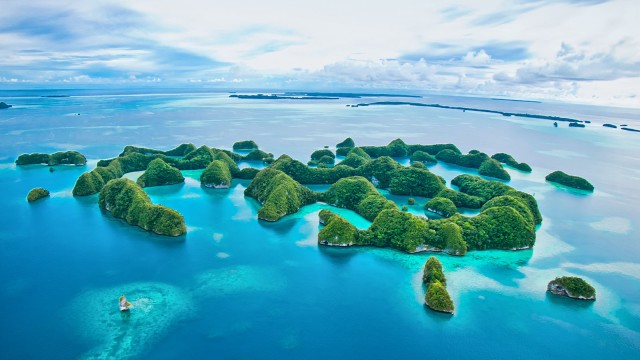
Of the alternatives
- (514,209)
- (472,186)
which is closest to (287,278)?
(514,209)

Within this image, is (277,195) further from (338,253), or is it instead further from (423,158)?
(423,158)

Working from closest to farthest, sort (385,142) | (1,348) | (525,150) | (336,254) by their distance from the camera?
(1,348)
(336,254)
(525,150)
(385,142)

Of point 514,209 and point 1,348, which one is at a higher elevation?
point 514,209

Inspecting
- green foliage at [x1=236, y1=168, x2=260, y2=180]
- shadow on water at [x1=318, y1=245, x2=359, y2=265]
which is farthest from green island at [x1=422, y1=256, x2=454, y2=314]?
green foliage at [x1=236, y1=168, x2=260, y2=180]

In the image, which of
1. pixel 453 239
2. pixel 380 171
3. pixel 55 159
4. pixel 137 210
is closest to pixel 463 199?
pixel 380 171

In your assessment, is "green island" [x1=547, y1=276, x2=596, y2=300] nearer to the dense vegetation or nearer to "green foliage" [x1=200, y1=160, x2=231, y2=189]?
the dense vegetation

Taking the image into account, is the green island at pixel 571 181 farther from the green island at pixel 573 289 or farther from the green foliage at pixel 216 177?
the green foliage at pixel 216 177

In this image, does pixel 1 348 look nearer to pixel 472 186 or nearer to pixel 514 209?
pixel 514 209
